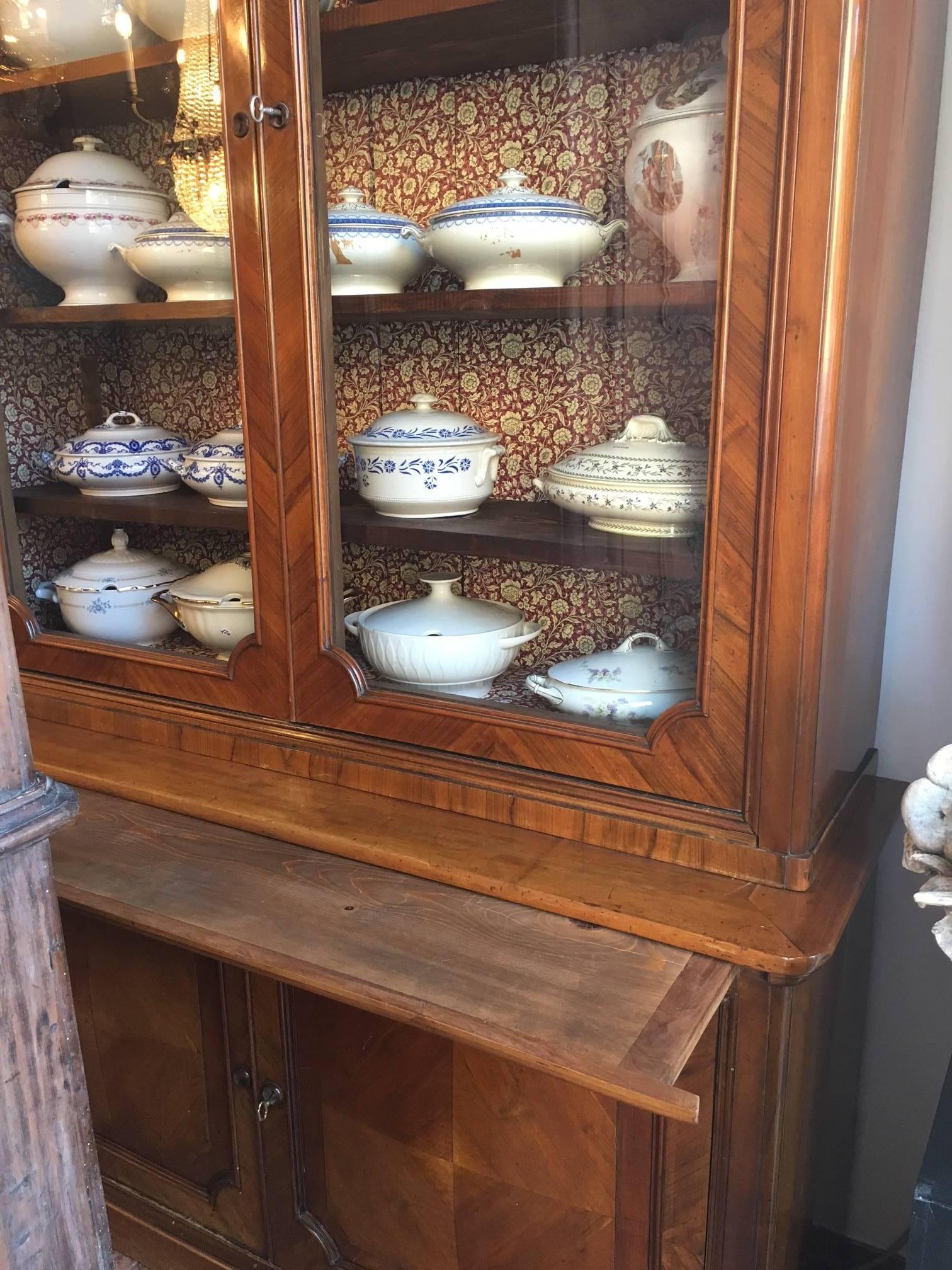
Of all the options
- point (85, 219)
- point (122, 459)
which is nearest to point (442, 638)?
point (122, 459)

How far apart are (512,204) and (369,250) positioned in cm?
15

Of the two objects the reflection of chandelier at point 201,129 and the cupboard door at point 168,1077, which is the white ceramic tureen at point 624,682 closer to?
the cupboard door at point 168,1077

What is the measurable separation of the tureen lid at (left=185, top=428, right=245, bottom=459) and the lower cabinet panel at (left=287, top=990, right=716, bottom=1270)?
558 millimetres

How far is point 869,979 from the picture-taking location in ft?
3.75

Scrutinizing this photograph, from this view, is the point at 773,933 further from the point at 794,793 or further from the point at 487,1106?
the point at 487,1106

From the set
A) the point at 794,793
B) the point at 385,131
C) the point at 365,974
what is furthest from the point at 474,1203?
the point at 385,131

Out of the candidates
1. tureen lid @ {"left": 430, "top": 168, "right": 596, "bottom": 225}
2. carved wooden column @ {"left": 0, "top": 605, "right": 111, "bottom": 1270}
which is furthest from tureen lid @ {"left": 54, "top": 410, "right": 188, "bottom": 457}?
carved wooden column @ {"left": 0, "top": 605, "right": 111, "bottom": 1270}

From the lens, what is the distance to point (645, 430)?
0.87 metres

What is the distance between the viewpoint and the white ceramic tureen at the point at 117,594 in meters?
1.19

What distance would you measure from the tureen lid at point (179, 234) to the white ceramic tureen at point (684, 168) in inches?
16.8

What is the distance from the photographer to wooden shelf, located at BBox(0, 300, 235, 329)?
1031mm

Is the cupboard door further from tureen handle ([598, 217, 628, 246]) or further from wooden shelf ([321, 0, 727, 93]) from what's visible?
wooden shelf ([321, 0, 727, 93])

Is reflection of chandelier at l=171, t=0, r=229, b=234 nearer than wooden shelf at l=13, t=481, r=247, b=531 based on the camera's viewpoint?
Yes

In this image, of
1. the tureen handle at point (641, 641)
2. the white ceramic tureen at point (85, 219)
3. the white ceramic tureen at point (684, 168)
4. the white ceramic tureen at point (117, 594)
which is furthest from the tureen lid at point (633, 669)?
the white ceramic tureen at point (85, 219)
